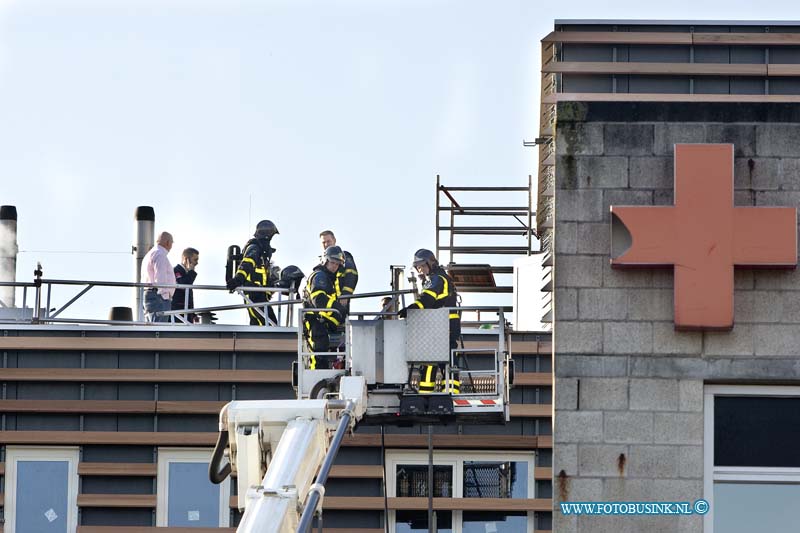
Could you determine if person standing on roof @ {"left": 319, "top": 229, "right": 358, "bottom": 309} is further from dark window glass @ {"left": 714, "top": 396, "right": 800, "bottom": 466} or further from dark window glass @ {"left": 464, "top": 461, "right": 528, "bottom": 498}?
dark window glass @ {"left": 714, "top": 396, "right": 800, "bottom": 466}

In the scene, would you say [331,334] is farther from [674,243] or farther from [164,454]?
[674,243]

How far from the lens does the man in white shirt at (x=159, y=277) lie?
80.1 ft

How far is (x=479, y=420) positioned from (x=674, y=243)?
562 centimetres

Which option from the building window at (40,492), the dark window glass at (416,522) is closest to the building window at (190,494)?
the building window at (40,492)

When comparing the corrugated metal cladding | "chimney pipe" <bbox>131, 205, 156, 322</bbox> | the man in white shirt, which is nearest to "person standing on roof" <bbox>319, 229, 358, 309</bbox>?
the corrugated metal cladding

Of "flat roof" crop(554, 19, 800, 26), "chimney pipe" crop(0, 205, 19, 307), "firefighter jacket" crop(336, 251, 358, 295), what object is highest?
"flat roof" crop(554, 19, 800, 26)

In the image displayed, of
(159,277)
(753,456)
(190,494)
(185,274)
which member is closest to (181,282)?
(185,274)

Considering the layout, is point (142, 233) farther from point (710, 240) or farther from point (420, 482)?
point (710, 240)

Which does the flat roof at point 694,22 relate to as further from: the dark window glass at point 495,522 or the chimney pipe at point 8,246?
the chimney pipe at point 8,246

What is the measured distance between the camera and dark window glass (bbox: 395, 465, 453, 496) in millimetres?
22469

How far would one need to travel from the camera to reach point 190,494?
74.1 ft

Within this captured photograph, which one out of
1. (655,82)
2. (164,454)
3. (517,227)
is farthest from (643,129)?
(517,227)

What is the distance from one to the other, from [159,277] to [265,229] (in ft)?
5.77

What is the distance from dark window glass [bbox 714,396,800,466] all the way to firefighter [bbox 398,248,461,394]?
496 cm
